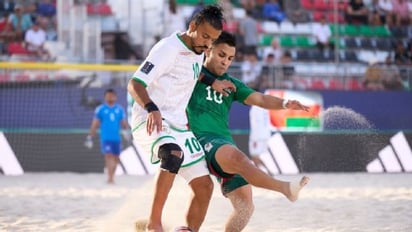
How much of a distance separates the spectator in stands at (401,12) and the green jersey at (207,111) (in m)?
16.1

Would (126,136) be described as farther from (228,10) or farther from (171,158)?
(171,158)

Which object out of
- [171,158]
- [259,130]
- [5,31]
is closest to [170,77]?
[171,158]

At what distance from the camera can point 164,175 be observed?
5824 mm

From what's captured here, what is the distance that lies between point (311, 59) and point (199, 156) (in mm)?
14281

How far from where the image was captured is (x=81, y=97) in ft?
55.3

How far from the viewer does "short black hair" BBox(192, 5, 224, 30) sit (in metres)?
5.78

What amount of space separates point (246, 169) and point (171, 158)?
0.59m

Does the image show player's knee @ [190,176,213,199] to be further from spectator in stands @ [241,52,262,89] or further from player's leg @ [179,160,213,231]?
spectator in stands @ [241,52,262,89]

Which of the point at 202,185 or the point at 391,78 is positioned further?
the point at 391,78

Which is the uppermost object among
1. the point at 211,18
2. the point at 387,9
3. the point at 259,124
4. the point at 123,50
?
the point at 211,18

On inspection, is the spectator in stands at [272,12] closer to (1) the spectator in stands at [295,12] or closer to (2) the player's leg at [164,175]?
(1) the spectator in stands at [295,12]

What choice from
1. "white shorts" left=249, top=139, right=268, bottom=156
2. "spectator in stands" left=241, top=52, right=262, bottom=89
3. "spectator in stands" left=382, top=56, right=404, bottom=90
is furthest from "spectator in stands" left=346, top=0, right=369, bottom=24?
"white shorts" left=249, top=139, right=268, bottom=156

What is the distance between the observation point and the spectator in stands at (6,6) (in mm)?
19328

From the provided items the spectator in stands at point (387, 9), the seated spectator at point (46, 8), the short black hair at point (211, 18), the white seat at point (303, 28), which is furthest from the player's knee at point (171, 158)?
A: the spectator in stands at point (387, 9)
